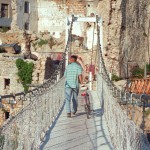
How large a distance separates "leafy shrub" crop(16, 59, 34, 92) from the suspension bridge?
12391 mm

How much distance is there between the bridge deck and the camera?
25.0 feet

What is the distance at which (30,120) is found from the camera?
6934mm

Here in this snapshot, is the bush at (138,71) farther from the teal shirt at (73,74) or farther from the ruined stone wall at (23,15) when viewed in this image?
the teal shirt at (73,74)

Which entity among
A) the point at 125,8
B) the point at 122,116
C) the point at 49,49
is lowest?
the point at 122,116

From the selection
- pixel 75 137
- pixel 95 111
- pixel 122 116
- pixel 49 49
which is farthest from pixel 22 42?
pixel 122 116

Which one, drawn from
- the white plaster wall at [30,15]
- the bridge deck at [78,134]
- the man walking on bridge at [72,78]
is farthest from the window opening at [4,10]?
the man walking on bridge at [72,78]

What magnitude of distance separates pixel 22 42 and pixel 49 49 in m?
2.55

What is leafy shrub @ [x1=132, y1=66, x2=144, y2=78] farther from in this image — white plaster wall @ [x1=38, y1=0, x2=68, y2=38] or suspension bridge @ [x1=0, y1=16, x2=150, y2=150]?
suspension bridge @ [x1=0, y1=16, x2=150, y2=150]

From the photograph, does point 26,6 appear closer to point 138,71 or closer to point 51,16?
point 51,16

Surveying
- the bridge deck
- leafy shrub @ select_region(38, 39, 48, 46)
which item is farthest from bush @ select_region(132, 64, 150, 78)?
the bridge deck

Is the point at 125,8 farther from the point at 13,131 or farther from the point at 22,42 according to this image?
the point at 13,131

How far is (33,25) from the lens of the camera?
1487 inches

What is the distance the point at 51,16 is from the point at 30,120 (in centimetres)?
3106

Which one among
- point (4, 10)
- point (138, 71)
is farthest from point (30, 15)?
point (138, 71)
